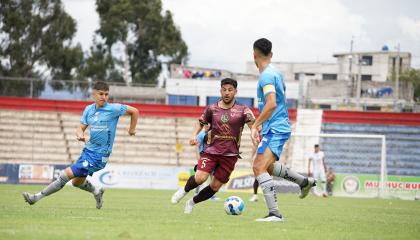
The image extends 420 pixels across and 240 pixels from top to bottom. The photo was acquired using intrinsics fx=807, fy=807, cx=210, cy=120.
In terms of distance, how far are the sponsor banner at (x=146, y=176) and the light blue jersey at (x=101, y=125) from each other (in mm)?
19305

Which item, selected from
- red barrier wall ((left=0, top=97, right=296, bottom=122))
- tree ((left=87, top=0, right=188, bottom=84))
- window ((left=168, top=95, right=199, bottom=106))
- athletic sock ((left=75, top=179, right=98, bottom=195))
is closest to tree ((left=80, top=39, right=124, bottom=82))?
tree ((left=87, top=0, right=188, bottom=84))

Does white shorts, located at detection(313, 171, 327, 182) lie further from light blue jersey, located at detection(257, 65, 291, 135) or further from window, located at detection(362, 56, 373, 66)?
window, located at detection(362, 56, 373, 66)

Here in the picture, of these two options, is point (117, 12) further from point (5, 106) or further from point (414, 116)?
point (414, 116)

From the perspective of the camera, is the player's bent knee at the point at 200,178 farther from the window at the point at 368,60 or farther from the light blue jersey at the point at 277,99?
the window at the point at 368,60

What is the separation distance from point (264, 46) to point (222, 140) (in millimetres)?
2311

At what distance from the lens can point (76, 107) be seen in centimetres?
4109

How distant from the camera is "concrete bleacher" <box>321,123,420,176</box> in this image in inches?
1344

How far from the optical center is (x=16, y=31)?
5831 centimetres

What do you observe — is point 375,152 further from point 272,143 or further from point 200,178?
point 272,143

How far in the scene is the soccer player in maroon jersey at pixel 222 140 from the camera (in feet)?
41.7

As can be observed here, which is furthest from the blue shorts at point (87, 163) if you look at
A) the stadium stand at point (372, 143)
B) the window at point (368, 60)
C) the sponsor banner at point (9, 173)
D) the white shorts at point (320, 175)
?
the window at point (368, 60)

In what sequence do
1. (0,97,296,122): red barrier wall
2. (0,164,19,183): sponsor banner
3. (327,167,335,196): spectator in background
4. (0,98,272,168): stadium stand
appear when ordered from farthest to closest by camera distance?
(0,97,296,122): red barrier wall → (0,98,272,168): stadium stand → (0,164,19,183): sponsor banner → (327,167,335,196): spectator in background

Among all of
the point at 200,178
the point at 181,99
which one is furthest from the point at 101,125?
the point at 181,99

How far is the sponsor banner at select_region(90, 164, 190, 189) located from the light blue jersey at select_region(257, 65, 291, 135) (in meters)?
21.8
